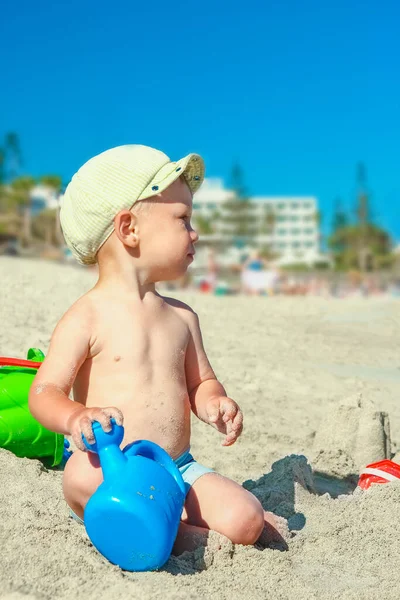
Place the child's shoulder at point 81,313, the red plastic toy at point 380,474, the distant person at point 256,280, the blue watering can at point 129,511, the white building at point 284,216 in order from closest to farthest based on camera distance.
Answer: the blue watering can at point 129,511, the child's shoulder at point 81,313, the red plastic toy at point 380,474, the distant person at point 256,280, the white building at point 284,216

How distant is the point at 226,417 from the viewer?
7.55ft

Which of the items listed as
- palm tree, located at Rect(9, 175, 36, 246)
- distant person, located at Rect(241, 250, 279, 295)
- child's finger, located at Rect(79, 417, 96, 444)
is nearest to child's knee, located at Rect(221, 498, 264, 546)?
child's finger, located at Rect(79, 417, 96, 444)

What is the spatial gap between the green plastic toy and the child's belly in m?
0.58

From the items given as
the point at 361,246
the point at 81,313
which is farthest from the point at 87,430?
the point at 361,246

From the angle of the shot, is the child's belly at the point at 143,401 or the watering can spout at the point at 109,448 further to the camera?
the child's belly at the point at 143,401

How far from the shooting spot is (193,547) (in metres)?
2.15

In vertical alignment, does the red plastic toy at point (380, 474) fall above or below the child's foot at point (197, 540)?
above

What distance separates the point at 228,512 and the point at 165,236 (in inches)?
33.1

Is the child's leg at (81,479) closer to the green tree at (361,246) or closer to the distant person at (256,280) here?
the distant person at (256,280)

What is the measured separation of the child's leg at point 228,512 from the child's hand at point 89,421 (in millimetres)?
456

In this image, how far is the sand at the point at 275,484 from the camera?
1.91m

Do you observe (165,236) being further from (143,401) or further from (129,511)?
(129,511)

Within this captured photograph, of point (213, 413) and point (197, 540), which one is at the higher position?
point (213, 413)

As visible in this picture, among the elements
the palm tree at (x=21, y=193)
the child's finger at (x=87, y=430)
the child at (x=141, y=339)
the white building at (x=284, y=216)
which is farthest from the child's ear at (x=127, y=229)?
the white building at (x=284, y=216)
